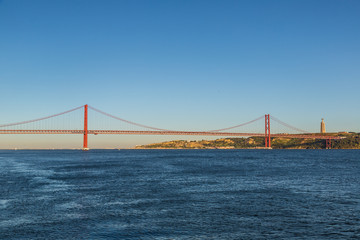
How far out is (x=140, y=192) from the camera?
2850 cm

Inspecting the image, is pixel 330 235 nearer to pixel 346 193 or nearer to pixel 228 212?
pixel 228 212

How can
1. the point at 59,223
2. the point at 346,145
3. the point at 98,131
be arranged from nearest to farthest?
the point at 59,223
the point at 98,131
the point at 346,145

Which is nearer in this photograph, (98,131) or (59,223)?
(59,223)

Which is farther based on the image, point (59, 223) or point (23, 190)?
point (23, 190)

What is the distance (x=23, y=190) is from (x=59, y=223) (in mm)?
14086

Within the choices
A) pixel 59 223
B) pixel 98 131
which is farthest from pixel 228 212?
pixel 98 131

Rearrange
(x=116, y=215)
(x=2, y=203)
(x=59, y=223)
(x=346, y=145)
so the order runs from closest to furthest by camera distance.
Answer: (x=59, y=223), (x=116, y=215), (x=2, y=203), (x=346, y=145)

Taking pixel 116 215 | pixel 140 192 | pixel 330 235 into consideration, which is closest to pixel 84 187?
pixel 140 192

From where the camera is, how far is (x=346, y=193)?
90.5 ft

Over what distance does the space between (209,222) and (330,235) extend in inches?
237

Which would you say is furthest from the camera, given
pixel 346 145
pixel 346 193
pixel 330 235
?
pixel 346 145

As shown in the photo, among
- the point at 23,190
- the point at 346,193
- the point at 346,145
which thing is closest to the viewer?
the point at 346,193

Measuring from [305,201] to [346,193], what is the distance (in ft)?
18.8

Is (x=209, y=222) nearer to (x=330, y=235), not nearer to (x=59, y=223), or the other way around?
(x=330, y=235)
